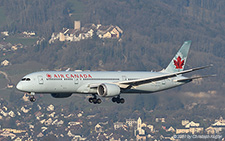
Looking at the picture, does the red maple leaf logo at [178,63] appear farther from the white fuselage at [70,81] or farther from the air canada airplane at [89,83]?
the white fuselage at [70,81]

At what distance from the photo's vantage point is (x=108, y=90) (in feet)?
332

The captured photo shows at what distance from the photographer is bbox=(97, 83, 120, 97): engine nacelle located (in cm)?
10112

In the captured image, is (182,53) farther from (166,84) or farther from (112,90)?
(112,90)

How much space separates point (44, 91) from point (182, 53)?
3296cm

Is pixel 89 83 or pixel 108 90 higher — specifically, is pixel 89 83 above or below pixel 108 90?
above

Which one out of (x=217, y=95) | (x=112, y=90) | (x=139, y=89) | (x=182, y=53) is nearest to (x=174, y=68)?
(x=182, y=53)

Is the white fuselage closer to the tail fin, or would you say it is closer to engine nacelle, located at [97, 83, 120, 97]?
engine nacelle, located at [97, 83, 120, 97]

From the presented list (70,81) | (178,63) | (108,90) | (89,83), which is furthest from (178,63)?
(70,81)

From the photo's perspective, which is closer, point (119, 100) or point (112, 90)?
point (112, 90)

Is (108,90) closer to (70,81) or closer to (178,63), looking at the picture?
(70,81)

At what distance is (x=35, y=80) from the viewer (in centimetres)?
9862

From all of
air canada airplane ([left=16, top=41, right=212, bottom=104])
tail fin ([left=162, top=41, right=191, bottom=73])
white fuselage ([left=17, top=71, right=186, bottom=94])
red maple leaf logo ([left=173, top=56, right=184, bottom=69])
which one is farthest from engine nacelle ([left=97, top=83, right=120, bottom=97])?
red maple leaf logo ([left=173, top=56, right=184, bottom=69])

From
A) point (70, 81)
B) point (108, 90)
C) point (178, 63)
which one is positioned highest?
point (178, 63)

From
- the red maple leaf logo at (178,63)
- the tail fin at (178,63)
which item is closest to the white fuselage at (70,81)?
the tail fin at (178,63)
